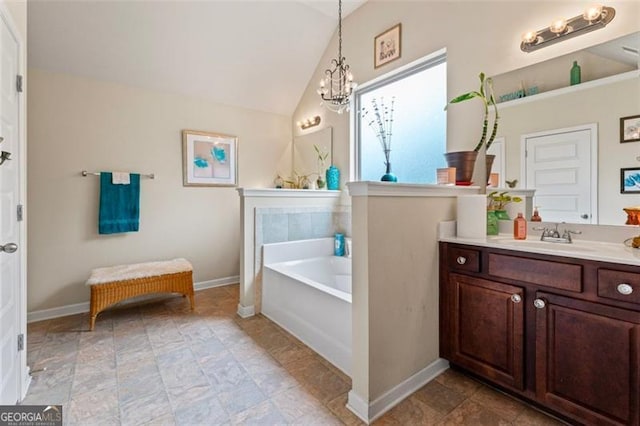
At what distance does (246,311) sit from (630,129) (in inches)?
119

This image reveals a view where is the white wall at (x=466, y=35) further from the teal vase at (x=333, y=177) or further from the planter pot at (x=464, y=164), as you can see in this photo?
the teal vase at (x=333, y=177)

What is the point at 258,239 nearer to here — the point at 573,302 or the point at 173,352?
the point at 173,352

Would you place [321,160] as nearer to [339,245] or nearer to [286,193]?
[286,193]

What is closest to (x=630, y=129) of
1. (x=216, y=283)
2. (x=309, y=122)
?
(x=309, y=122)

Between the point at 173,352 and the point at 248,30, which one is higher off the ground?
the point at 248,30

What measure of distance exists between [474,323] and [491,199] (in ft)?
2.93

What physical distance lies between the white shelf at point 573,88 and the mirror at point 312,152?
79.1 inches

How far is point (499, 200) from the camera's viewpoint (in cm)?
207

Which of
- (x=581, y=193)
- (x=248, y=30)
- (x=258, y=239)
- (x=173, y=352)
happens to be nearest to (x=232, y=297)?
(x=258, y=239)

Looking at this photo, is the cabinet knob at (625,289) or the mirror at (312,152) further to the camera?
the mirror at (312,152)

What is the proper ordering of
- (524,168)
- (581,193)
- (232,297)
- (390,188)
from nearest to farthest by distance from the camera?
(390,188) → (581,193) → (524,168) → (232,297)

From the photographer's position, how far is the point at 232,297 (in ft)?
11.1

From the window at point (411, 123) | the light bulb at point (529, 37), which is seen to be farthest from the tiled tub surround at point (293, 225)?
the light bulb at point (529, 37)

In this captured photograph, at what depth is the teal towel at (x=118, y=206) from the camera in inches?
120
